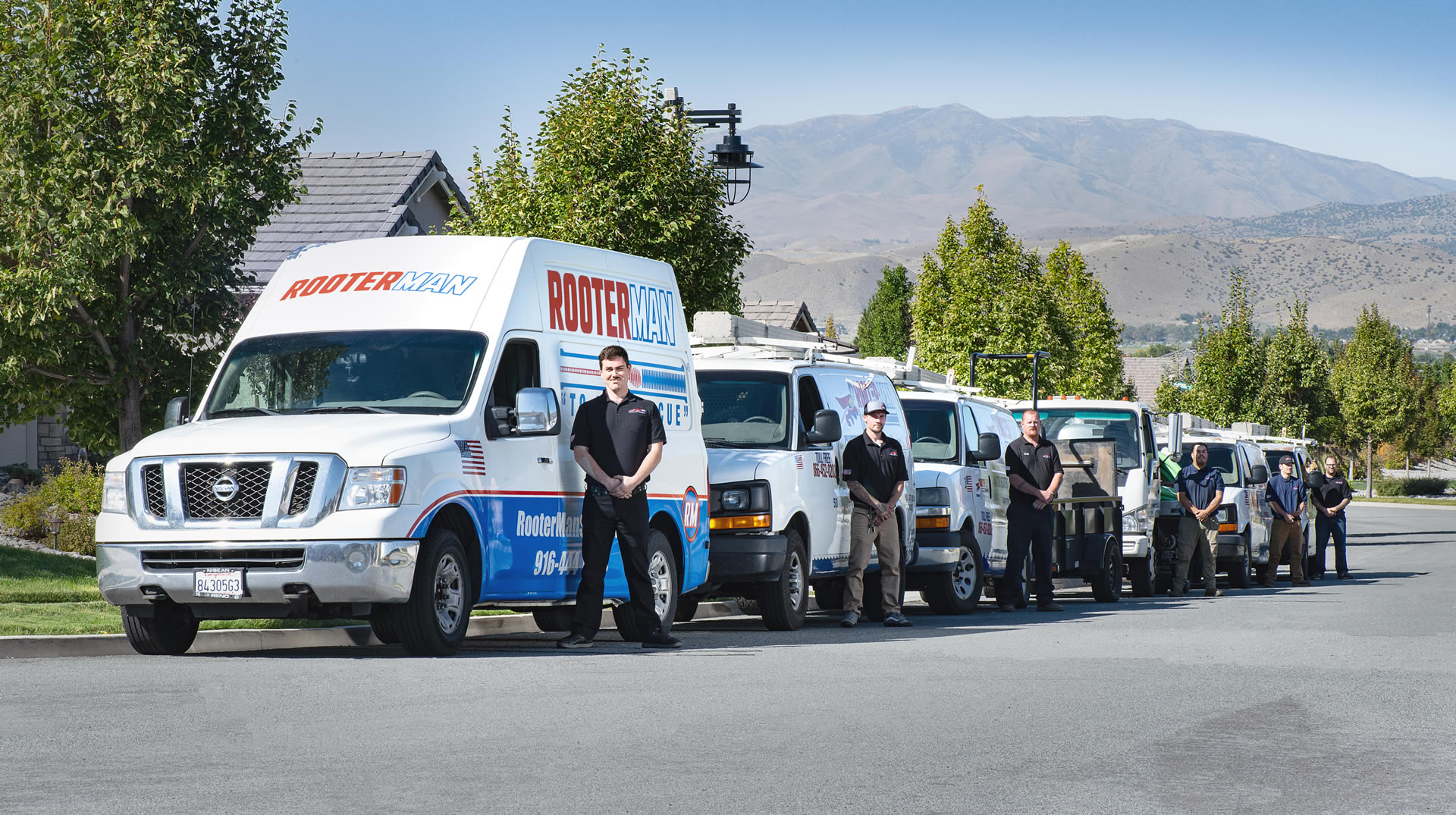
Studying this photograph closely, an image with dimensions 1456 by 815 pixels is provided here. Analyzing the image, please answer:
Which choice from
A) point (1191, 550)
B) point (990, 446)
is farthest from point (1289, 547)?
point (990, 446)

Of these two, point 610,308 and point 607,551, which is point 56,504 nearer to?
point 610,308

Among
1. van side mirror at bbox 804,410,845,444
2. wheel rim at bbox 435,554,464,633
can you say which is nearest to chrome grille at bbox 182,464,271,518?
wheel rim at bbox 435,554,464,633

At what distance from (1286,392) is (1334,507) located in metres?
40.5

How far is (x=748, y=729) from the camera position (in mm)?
8766

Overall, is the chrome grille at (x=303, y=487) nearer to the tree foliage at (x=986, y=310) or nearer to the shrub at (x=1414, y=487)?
the tree foliage at (x=986, y=310)

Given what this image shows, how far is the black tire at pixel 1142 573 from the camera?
22703 mm

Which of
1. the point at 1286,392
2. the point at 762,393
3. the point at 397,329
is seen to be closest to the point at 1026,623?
the point at 762,393

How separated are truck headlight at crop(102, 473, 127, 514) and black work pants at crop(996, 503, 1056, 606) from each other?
9.76 metres

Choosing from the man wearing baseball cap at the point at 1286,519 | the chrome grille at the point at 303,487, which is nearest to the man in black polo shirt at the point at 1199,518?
the man wearing baseball cap at the point at 1286,519

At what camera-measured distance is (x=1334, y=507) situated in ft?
96.0

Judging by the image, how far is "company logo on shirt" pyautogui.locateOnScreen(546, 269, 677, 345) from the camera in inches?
506

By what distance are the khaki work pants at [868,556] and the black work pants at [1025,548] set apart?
254 centimetres

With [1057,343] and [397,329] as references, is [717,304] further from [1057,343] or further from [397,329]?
[1057,343]

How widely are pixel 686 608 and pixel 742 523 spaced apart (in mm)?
2311
